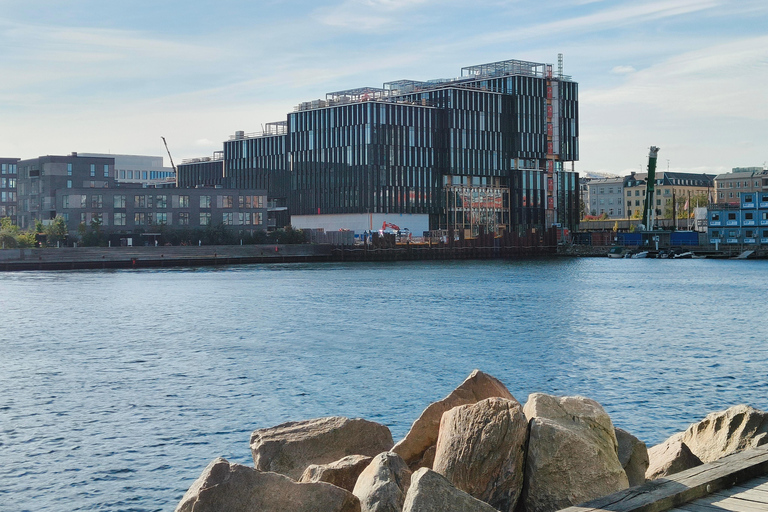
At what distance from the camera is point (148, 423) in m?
26.0

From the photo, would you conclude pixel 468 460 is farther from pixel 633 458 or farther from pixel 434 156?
pixel 434 156

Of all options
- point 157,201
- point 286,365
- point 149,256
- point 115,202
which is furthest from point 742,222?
point 286,365

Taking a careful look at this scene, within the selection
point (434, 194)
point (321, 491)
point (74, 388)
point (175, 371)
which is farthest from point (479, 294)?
point (434, 194)

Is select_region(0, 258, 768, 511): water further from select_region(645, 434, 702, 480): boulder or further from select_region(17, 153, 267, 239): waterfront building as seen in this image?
select_region(17, 153, 267, 239): waterfront building

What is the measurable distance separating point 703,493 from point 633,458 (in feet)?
13.8

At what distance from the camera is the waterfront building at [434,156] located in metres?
176

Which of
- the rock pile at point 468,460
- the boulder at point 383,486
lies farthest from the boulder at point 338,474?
the boulder at point 383,486

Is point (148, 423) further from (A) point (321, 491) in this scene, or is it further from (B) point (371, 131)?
(B) point (371, 131)

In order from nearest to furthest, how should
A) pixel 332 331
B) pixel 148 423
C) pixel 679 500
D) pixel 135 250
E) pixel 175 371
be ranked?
pixel 679 500
pixel 148 423
pixel 175 371
pixel 332 331
pixel 135 250

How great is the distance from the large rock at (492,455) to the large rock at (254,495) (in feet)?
6.52

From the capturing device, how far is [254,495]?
12070 millimetres

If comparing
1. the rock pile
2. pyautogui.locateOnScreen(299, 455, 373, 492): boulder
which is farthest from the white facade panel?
pyautogui.locateOnScreen(299, 455, 373, 492): boulder

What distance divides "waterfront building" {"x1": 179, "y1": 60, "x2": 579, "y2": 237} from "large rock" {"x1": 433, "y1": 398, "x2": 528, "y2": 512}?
16164 cm

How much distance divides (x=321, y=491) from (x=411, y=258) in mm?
159815
